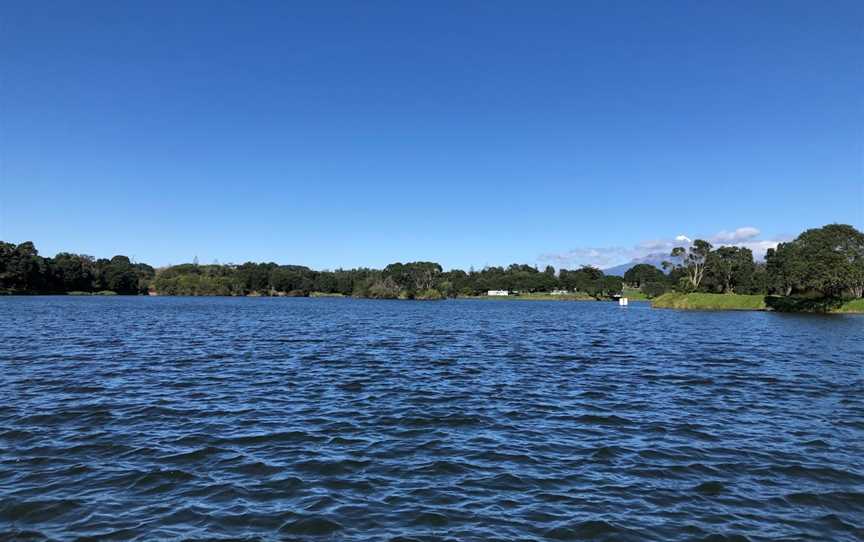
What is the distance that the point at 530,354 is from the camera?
3888 centimetres

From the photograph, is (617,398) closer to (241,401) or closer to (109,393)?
(241,401)

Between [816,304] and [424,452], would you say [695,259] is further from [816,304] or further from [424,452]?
[424,452]

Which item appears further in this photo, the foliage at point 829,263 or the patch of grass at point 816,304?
the patch of grass at point 816,304

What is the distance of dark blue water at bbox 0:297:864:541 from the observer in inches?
402

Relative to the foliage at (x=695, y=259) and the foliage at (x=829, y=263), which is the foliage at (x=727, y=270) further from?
the foliage at (x=829, y=263)

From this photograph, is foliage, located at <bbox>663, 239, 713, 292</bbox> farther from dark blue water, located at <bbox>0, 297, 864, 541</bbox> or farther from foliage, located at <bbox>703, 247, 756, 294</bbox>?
dark blue water, located at <bbox>0, 297, 864, 541</bbox>

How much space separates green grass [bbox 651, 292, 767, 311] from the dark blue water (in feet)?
389

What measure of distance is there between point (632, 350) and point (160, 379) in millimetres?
33798

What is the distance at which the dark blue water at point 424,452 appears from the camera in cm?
1022

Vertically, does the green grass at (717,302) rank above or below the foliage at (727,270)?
below

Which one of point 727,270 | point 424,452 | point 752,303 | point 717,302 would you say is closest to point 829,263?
point 752,303

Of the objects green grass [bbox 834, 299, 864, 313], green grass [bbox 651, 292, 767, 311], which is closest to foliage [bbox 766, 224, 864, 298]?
green grass [bbox 834, 299, 864, 313]

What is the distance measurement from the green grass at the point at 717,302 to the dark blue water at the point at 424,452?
11855 centimetres

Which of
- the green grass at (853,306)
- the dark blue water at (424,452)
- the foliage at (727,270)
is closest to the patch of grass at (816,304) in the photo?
the green grass at (853,306)
